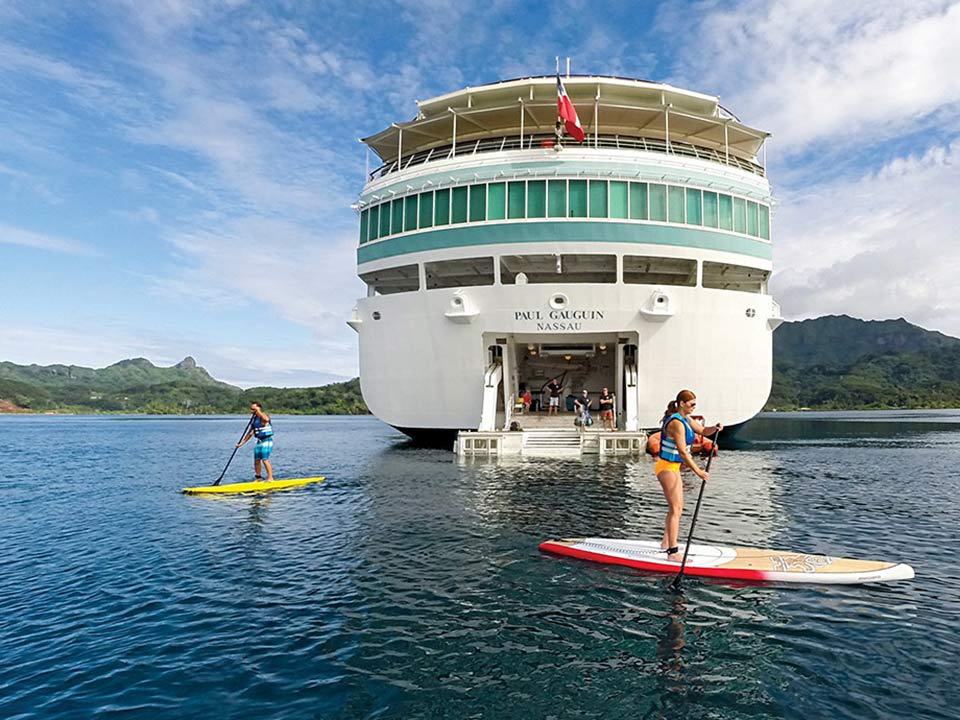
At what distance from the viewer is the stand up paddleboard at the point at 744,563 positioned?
828cm

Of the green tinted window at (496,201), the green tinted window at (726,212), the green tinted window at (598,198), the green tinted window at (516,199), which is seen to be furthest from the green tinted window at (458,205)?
the green tinted window at (726,212)

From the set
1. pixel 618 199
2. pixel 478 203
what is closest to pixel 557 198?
pixel 618 199

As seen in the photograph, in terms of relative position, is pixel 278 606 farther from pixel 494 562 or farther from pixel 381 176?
pixel 381 176

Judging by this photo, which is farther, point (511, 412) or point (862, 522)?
point (511, 412)

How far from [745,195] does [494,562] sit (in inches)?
994

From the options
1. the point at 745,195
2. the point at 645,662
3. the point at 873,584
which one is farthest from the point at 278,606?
the point at 745,195

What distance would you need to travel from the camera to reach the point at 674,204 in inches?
1038

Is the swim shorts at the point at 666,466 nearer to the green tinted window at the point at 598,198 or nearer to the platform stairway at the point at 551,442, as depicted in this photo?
the platform stairway at the point at 551,442

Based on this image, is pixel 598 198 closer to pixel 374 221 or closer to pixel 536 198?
pixel 536 198

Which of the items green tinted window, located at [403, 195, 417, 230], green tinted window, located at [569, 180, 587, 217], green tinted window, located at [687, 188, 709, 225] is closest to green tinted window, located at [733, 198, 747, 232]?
green tinted window, located at [687, 188, 709, 225]

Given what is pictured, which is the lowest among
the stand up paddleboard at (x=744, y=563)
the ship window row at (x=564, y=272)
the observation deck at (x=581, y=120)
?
the stand up paddleboard at (x=744, y=563)

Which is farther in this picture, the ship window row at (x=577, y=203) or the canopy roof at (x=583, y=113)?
the canopy roof at (x=583, y=113)

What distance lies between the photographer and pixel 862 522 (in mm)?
12656

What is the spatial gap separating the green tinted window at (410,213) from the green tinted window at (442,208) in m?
1.28
